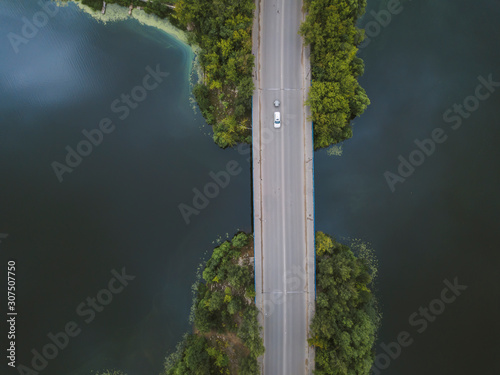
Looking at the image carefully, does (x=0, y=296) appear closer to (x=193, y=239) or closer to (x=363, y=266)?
(x=193, y=239)

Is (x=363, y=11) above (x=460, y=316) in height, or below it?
above

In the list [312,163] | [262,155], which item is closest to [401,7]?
[312,163]

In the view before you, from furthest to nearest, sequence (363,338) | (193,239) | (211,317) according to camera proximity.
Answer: (193,239) < (211,317) < (363,338)

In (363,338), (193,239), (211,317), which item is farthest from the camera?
(193,239)

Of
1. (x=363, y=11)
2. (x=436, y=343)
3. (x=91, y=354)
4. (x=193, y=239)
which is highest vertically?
(x=363, y=11)
